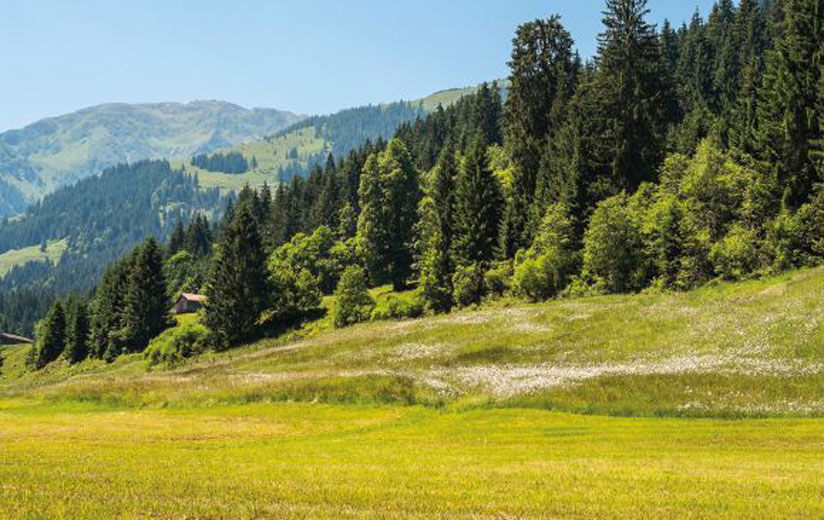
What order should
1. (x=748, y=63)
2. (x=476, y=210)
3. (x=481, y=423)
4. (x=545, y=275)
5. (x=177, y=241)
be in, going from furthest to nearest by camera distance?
(x=177, y=241) → (x=748, y=63) → (x=476, y=210) → (x=545, y=275) → (x=481, y=423)

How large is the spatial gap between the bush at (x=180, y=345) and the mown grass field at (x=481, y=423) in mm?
30113

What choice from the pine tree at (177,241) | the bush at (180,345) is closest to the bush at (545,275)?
the bush at (180,345)

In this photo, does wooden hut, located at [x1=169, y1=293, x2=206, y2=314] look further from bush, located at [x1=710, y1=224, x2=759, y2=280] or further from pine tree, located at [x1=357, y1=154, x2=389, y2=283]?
bush, located at [x1=710, y1=224, x2=759, y2=280]

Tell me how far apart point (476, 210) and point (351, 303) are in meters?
19.7

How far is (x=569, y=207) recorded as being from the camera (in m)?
70.3

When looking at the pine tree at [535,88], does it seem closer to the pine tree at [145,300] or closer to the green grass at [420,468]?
the green grass at [420,468]

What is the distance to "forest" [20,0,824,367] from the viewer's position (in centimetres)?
5597

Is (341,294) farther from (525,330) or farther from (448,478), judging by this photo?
(448,478)

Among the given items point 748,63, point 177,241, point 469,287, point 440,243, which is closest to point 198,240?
point 177,241

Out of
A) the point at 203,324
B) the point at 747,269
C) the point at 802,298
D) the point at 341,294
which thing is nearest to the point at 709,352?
the point at 802,298

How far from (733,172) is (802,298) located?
21830mm

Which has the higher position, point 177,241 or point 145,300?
point 177,241

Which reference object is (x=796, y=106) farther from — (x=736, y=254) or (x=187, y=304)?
(x=187, y=304)

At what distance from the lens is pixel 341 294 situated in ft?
271
